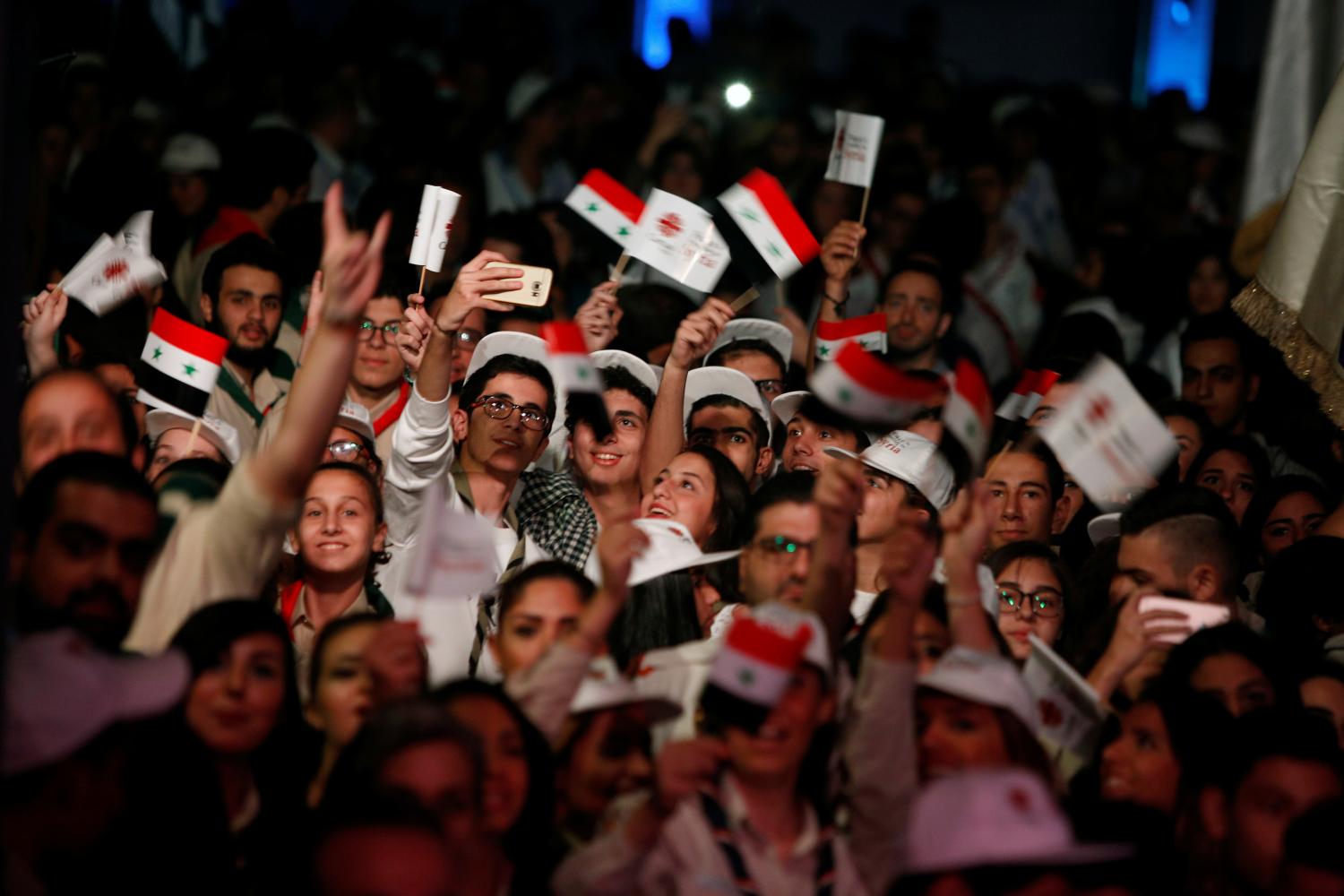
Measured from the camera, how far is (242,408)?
6.44 meters

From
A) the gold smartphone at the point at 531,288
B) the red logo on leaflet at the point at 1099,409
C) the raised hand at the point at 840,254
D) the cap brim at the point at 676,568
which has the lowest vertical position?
the cap brim at the point at 676,568

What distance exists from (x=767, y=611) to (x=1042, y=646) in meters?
0.85

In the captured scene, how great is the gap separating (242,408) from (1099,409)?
340 cm

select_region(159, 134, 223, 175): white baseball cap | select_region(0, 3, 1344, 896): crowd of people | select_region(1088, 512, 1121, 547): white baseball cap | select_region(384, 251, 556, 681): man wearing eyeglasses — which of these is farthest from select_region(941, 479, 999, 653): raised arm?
select_region(159, 134, 223, 175): white baseball cap

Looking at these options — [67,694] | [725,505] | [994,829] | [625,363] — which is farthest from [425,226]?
[994,829]

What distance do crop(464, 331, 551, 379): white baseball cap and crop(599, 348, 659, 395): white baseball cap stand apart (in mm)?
224

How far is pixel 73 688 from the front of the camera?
322 cm

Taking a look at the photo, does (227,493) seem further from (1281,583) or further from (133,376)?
(1281,583)

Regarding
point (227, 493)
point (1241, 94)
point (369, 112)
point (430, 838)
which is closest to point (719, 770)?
point (430, 838)

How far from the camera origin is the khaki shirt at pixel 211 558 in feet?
12.7

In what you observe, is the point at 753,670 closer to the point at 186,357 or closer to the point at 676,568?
the point at 676,568

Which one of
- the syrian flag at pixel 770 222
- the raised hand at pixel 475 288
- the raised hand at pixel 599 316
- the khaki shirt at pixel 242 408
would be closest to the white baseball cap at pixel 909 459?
the syrian flag at pixel 770 222

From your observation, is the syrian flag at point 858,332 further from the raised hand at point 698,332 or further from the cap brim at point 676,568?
the cap brim at point 676,568

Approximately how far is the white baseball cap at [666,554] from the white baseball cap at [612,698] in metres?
0.51
